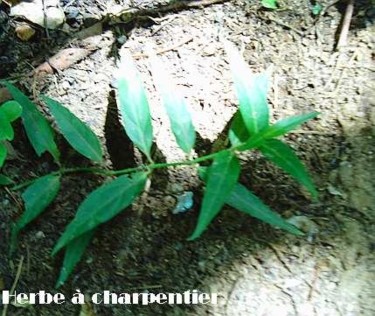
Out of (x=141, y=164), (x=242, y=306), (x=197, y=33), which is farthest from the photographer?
(x=197, y=33)

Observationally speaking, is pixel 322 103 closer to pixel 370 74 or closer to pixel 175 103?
pixel 370 74

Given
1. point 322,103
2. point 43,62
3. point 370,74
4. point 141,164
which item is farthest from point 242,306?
point 43,62

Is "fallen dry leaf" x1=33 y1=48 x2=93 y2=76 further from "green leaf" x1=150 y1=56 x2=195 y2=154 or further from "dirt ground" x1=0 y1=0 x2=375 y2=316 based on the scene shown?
"green leaf" x1=150 y1=56 x2=195 y2=154

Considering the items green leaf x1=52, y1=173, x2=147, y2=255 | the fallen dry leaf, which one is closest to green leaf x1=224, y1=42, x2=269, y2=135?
green leaf x1=52, y1=173, x2=147, y2=255

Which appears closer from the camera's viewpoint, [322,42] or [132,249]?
[132,249]

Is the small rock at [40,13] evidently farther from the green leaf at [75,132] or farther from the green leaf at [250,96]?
the green leaf at [250,96]

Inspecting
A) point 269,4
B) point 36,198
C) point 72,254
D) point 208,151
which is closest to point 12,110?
point 36,198

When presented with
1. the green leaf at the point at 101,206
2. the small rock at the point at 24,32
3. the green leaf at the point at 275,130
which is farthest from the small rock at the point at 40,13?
the green leaf at the point at 275,130

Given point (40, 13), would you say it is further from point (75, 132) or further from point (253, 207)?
point (253, 207)
